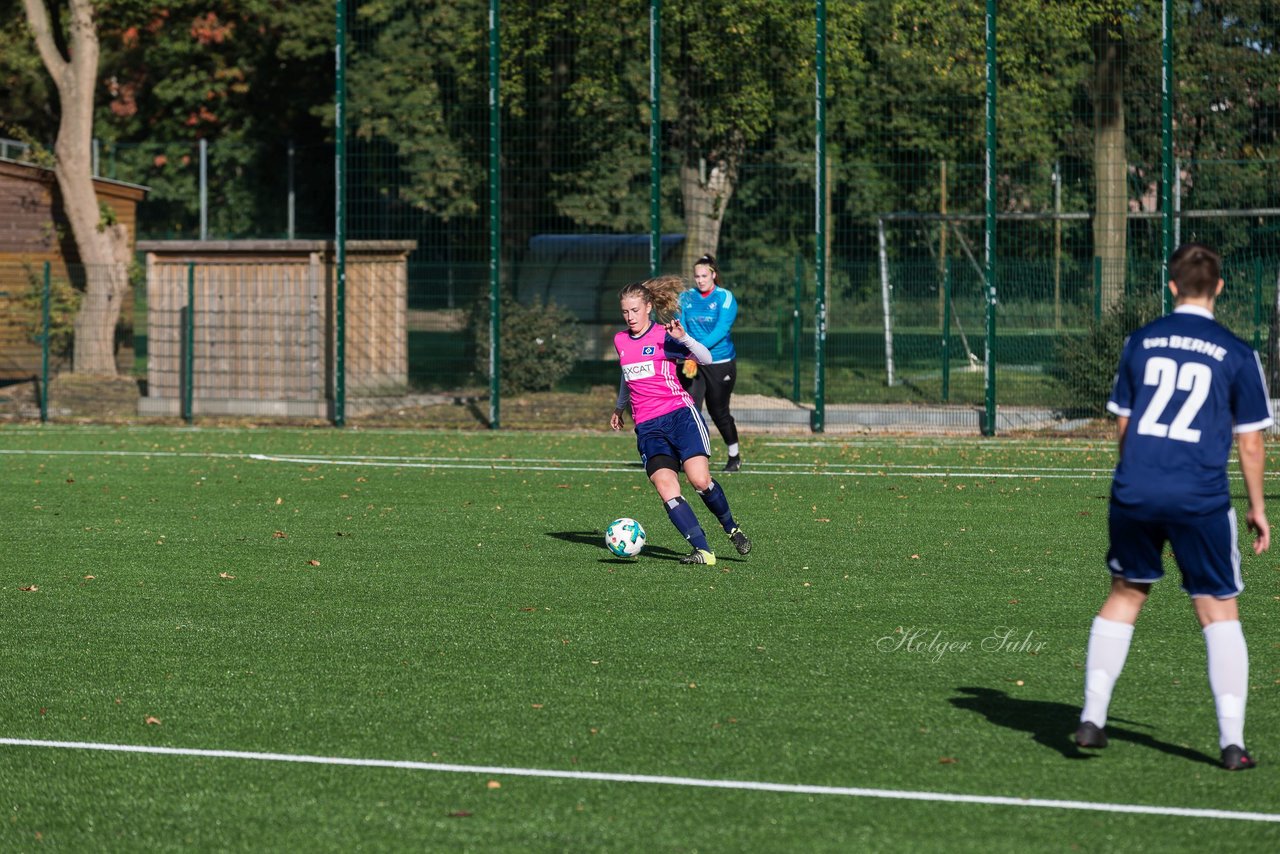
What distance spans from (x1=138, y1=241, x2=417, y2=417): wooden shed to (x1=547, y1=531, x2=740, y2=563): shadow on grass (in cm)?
1225

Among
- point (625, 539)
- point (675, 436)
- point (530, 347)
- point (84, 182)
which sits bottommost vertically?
point (625, 539)

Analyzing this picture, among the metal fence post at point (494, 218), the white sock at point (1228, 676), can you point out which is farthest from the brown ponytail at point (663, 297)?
the metal fence post at point (494, 218)

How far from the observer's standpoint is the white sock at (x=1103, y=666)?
6352mm

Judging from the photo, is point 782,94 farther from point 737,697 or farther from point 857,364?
point 737,697

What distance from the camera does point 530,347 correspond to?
2550 cm

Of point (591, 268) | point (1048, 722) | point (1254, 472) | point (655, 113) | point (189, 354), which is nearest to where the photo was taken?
point (1254, 472)

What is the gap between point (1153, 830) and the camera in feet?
18.1

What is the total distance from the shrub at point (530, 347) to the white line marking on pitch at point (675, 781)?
61.3ft

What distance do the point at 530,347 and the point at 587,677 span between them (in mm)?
17911

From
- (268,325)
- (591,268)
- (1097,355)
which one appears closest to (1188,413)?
(1097,355)

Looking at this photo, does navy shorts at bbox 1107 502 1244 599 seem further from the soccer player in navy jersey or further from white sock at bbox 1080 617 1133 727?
white sock at bbox 1080 617 1133 727

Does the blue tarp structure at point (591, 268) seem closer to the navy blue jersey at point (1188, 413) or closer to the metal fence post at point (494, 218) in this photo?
the metal fence post at point (494, 218)

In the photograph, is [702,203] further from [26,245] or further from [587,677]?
[587,677]

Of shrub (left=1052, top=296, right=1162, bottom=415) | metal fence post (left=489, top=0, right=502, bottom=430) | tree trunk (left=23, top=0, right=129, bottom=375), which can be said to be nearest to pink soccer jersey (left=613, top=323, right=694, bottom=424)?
metal fence post (left=489, top=0, right=502, bottom=430)
